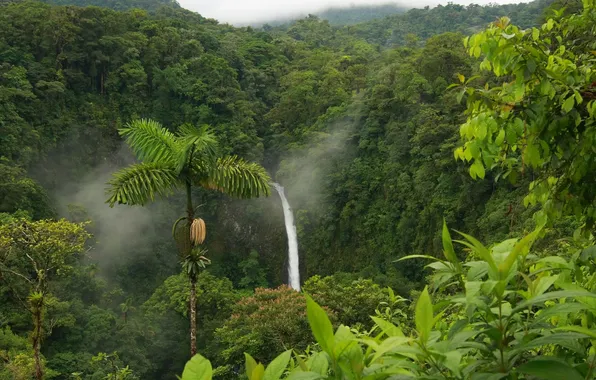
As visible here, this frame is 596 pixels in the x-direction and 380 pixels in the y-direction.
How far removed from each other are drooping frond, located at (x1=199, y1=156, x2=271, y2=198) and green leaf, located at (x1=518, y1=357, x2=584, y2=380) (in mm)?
4739

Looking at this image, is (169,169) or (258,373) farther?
(169,169)

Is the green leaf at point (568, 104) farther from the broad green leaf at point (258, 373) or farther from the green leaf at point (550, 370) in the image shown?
the broad green leaf at point (258, 373)

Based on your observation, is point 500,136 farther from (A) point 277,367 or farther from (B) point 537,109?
(A) point 277,367

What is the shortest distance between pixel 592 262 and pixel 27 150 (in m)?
20.5

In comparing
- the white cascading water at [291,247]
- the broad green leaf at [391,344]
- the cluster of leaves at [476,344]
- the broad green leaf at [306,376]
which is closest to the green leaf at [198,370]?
the cluster of leaves at [476,344]

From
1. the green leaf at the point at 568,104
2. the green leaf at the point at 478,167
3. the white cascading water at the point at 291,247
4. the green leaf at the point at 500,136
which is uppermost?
the green leaf at the point at 568,104

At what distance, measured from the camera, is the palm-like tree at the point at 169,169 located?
4.93 meters

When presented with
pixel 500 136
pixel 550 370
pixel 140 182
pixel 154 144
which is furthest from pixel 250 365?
pixel 154 144

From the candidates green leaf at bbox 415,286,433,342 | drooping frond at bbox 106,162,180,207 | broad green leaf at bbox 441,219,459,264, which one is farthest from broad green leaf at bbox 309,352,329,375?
drooping frond at bbox 106,162,180,207

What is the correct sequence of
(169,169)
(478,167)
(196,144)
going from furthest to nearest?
(169,169) < (196,144) < (478,167)

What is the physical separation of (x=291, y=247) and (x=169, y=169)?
15.2 m

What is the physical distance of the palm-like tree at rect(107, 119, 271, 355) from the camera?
16.2ft

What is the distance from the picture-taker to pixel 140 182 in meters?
4.95

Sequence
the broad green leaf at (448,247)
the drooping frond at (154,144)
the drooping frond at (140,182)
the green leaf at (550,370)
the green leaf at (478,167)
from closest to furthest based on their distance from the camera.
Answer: the green leaf at (550,370), the broad green leaf at (448,247), the green leaf at (478,167), the drooping frond at (140,182), the drooping frond at (154,144)
